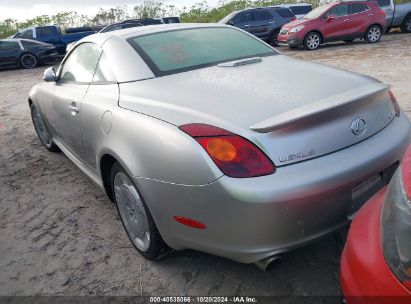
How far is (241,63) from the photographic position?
2697 mm

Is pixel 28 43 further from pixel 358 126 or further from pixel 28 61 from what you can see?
pixel 358 126

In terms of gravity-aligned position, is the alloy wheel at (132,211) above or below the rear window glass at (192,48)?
below

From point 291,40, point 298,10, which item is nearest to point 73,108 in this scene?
point 291,40

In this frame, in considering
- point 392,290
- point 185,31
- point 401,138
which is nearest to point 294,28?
point 185,31

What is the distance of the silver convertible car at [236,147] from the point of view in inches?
68.9

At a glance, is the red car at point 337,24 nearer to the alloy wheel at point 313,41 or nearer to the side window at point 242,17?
the alloy wheel at point 313,41

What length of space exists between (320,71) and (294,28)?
11.1 meters

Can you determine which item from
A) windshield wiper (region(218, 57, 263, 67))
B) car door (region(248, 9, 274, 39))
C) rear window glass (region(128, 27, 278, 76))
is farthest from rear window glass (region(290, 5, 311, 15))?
windshield wiper (region(218, 57, 263, 67))

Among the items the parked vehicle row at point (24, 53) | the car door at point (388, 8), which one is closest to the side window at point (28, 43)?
the parked vehicle row at point (24, 53)

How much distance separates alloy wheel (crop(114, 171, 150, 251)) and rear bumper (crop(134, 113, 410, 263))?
0.30 meters

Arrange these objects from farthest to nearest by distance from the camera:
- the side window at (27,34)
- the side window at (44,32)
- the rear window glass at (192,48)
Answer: the side window at (27,34)
the side window at (44,32)
the rear window glass at (192,48)

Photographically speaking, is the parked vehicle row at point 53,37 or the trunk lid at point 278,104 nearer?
the trunk lid at point 278,104

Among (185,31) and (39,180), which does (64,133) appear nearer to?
(39,180)

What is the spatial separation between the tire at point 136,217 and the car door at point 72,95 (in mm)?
691
